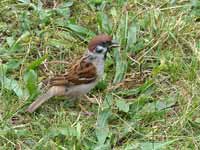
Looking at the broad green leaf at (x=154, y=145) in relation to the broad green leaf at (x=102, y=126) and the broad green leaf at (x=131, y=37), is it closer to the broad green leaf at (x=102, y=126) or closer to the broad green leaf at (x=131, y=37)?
the broad green leaf at (x=102, y=126)

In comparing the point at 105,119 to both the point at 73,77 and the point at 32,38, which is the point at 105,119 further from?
the point at 32,38

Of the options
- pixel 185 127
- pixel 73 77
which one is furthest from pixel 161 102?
pixel 73 77

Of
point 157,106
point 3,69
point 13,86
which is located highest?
point 3,69

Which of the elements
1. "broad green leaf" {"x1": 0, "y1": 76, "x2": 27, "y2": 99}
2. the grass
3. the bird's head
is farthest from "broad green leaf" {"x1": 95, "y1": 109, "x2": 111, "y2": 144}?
"broad green leaf" {"x1": 0, "y1": 76, "x2": 27, "y2": 99}

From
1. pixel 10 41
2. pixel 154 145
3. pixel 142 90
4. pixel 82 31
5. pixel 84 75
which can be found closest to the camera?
pixel 154 145

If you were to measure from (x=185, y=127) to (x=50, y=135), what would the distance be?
2.98 ft

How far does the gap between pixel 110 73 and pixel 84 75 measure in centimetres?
47

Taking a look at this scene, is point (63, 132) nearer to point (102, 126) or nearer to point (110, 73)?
point (102, 126)

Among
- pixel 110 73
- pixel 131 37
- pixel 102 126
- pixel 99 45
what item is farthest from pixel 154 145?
pixel 131 37

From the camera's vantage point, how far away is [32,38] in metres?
5.14

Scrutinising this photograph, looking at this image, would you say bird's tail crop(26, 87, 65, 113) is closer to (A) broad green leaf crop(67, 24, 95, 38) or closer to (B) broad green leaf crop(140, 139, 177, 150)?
(B) broad green leaf crop(140, 139, 177, 150)

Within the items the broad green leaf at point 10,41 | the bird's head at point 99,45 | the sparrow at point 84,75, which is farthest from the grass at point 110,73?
the bird's head at point 99,45

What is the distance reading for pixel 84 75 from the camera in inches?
175

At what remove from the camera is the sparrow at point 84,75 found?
4445 millimetres
